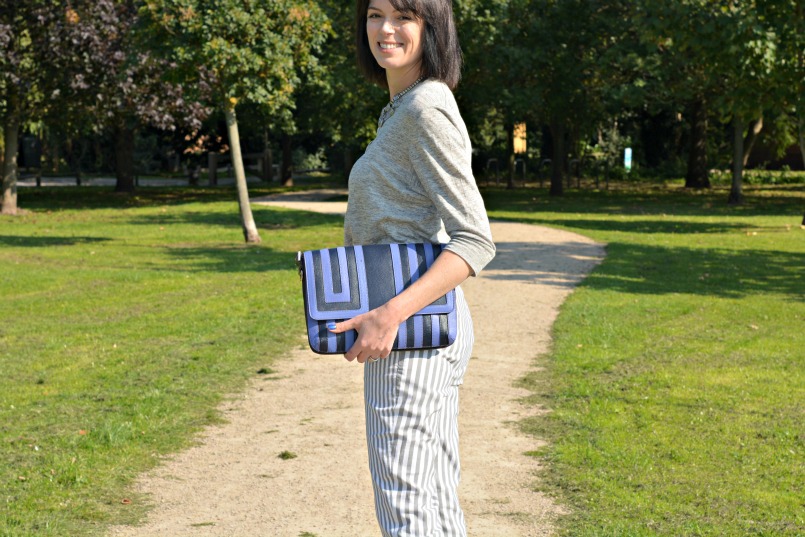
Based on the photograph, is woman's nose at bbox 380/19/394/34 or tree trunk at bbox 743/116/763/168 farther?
tree trunk at bbox 743/116/763/168

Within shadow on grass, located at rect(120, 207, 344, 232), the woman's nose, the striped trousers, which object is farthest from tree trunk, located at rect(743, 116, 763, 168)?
the striped trousers

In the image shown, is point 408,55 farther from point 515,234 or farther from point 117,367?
point 515,234

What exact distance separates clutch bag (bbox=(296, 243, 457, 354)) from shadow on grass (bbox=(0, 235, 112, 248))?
17.9m

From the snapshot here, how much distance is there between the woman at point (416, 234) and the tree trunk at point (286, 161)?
38672mm

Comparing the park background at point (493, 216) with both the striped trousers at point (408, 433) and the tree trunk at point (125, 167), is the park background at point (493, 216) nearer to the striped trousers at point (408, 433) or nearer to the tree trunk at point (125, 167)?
the tree trunk at point (125, 167)

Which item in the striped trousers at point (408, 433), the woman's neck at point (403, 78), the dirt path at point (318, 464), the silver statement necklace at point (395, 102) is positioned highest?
the woman's neck at point (403, 78)

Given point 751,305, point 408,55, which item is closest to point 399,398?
point 408,55

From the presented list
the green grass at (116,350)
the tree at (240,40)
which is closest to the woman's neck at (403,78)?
the green grass at (116,350)

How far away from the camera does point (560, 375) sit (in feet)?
26.7

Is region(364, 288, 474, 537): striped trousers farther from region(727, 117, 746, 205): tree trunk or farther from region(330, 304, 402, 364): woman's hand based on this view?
A: region(727, 117, 746, 205): tree trunk

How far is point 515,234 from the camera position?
2111 centimetres

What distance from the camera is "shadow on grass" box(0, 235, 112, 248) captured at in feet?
64.5

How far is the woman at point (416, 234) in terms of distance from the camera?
251cm

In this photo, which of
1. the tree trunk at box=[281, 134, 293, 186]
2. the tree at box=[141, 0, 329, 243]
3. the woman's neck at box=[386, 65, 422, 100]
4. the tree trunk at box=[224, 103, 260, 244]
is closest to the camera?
the woman's neck at box=[386, 65, 422, 100]
